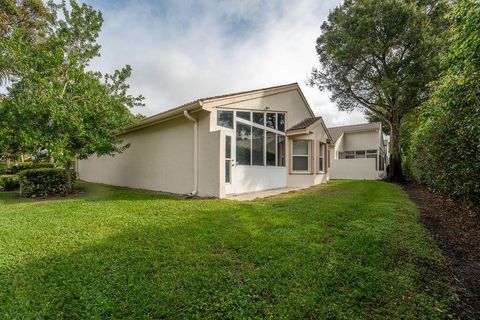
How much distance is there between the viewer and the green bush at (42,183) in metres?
9.95

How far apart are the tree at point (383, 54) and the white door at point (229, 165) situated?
502 inches

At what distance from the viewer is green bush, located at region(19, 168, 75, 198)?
9.95 metres

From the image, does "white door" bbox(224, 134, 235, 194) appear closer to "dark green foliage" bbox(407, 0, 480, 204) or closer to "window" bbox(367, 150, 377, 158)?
"dark green foliage" bbox(407, 0, 480, 204)

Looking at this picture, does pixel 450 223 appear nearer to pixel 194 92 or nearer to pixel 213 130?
pixel 213 130

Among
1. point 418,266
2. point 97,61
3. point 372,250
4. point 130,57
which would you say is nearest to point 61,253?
point 372,250

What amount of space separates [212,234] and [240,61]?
11309 mm

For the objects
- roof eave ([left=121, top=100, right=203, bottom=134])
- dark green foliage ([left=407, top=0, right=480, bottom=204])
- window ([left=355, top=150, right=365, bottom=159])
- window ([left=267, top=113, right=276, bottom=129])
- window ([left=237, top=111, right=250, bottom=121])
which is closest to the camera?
dark green foliage ([left=407, top=0, right=480, bottom=204])

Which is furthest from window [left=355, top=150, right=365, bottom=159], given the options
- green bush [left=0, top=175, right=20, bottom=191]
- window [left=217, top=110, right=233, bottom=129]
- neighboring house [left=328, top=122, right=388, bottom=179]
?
green bush [left=0, top=175, right=20, bottom=191]

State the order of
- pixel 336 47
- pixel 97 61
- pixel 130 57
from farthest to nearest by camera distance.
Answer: pixel 336 47, pixel 130 57, pixel 97 61

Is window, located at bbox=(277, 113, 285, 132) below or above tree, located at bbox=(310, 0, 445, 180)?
below

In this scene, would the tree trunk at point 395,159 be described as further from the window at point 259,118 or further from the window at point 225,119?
the window at point 225,119

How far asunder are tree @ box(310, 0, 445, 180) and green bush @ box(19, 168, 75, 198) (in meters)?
18.4

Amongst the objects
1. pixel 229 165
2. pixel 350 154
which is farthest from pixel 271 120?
pixel 350 154

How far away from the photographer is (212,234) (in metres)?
4.82
